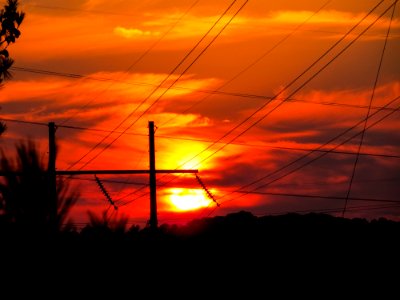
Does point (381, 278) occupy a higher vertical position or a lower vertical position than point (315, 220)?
lower

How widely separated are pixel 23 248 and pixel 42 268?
864 mm

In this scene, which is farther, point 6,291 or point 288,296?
point 288,296

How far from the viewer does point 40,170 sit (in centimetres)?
1024

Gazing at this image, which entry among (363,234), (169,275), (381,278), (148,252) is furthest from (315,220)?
(148,252)

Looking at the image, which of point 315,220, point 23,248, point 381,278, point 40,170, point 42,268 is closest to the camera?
point 40,170

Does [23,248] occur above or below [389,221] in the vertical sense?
below

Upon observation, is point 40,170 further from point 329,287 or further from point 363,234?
point 363,234

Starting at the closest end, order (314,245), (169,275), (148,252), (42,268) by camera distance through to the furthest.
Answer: (42,268) → (148,252) → (169,275) → (314,245)

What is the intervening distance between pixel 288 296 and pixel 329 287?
5.22 feet

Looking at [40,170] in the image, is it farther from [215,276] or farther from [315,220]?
[315,220]

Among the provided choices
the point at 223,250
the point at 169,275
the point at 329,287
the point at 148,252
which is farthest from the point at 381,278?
the point at 148,252

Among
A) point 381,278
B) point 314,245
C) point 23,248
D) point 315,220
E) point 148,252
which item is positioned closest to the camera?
point 23,248

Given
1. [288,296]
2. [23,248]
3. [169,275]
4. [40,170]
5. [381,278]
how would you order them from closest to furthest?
[40,170] < [23,248] < [169,275] < [288,296] < [381,278]

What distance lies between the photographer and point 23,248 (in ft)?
35.8
